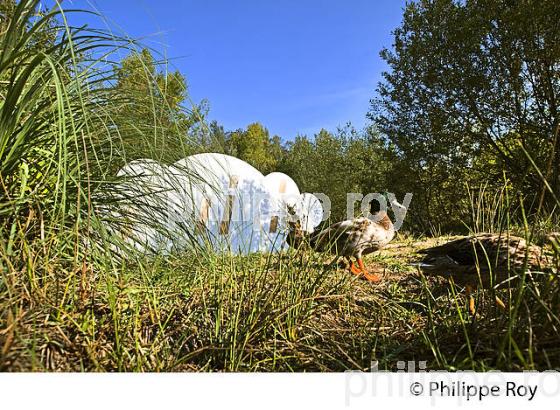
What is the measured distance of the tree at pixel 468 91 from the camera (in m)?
9.02

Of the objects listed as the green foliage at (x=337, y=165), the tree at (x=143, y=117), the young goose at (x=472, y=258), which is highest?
the green foliage at (x=337, y=165)

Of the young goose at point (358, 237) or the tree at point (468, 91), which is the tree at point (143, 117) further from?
the tree at point (468, 91)

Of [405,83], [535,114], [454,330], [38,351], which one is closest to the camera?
[38,351]

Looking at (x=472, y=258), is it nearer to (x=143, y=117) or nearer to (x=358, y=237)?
(x=358, y=237)

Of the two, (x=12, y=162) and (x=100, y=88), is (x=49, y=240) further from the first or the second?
(x=100, y=88)

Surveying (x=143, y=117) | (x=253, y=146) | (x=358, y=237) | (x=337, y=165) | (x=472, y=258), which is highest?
(x=253, y=146)

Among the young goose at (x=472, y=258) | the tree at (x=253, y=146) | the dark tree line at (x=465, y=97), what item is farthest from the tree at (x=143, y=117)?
the tree at (x=253, y=146)

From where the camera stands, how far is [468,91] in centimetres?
1009

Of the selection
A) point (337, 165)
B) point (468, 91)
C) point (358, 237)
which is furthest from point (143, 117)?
point (337, 165)

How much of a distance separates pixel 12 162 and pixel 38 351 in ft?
2.33

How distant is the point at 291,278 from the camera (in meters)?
1.59

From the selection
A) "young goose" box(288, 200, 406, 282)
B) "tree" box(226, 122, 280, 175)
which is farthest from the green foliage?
Result: "young goose" box(288, 200, 406, 282)

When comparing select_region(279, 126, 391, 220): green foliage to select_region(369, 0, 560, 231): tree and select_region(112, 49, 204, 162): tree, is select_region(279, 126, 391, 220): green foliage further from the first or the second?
select_region(112, 49, 204, 162): tree
